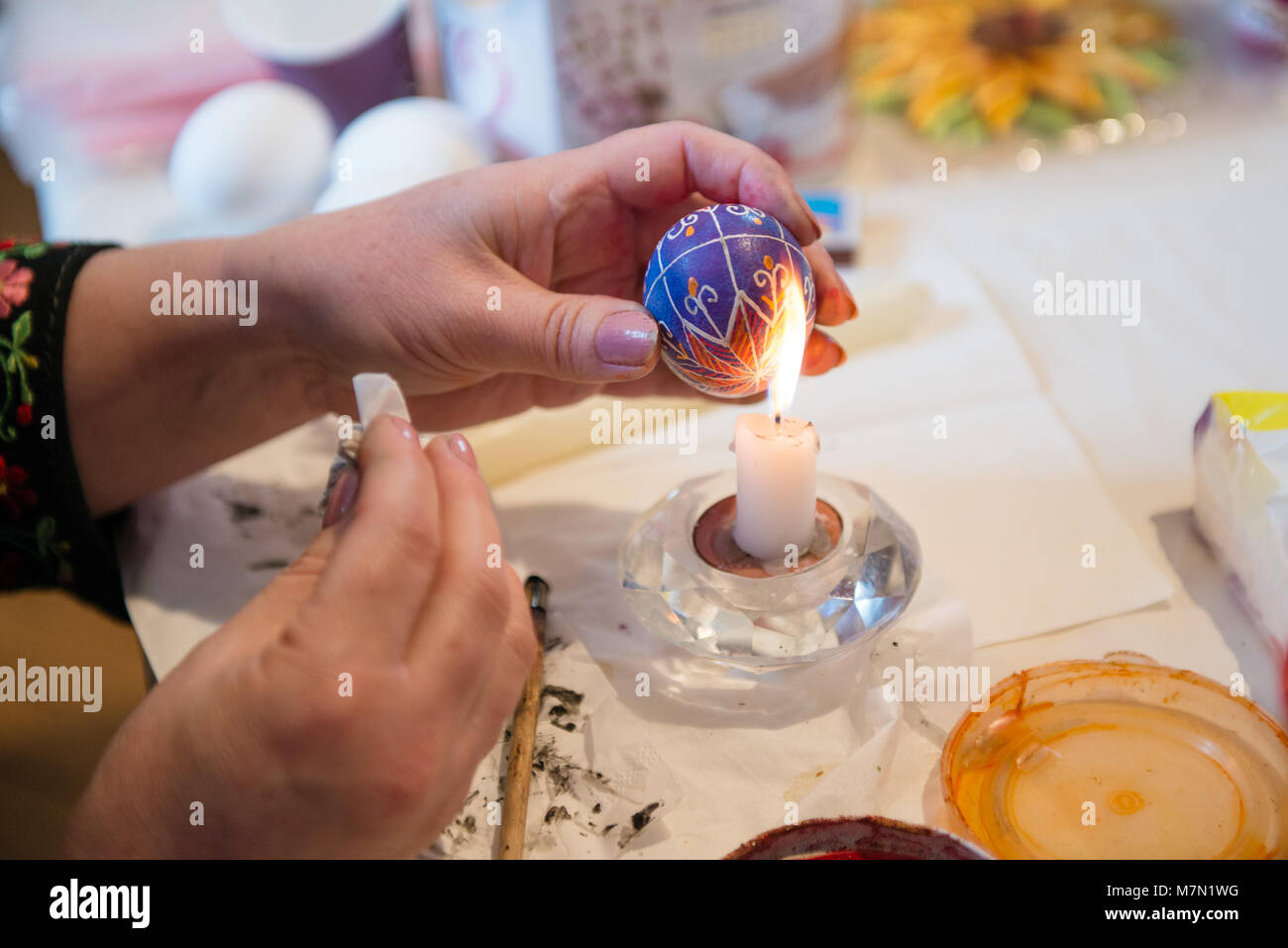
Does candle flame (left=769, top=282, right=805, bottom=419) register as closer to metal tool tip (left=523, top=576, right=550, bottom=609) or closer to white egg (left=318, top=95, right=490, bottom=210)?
metal tool tip (left=523, top=576, right=550, bottom=609)

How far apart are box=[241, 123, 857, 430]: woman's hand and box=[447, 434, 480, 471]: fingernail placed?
0.45 ft

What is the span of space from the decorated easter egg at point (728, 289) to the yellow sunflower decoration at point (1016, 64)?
1.00 m

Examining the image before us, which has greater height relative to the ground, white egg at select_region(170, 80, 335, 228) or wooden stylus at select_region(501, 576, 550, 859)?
white egg at select_region(170, 80, 335, 228)

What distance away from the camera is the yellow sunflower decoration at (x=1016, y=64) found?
1.64 metres

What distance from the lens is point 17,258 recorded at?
103cm

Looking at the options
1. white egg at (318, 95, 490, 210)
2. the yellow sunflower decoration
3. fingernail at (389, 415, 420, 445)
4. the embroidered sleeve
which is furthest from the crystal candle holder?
the yellow sunflower decoration

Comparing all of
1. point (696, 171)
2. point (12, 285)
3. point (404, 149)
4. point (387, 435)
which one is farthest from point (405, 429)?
point (404, 149)

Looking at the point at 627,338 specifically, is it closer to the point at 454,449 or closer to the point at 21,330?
the point at 454,449

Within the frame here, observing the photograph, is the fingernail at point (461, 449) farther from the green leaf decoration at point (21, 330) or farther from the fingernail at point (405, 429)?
the green leaf decoration at point (21, 330)

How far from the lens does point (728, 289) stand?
788 mm

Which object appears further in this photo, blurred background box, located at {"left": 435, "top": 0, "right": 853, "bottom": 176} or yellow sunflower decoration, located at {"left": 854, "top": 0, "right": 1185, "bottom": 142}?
yellow sunflower decoration, located at {"left": 854, "top": 0, "right": 1185, "bottom": 142}

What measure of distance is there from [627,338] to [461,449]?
0.16 m

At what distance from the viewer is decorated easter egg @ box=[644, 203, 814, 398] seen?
0.79 metres
